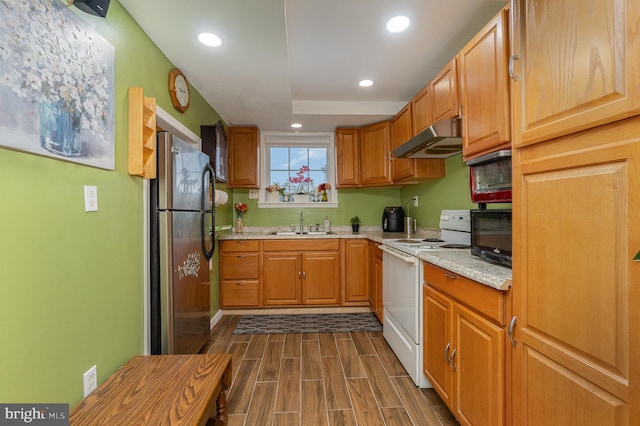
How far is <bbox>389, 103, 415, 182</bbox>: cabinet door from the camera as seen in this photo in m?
2.87

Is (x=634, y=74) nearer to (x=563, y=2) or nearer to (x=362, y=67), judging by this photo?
(x=563, y=2)

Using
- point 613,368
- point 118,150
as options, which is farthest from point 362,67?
point 613,368

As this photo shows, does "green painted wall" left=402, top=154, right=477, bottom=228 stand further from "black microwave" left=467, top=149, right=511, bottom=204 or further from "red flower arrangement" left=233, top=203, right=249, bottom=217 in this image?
"red flower arrangement" left=233, top=203, right=249, bottom=217

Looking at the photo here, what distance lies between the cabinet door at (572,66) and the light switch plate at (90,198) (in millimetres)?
1819

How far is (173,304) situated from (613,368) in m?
2.08

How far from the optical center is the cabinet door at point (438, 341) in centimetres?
156

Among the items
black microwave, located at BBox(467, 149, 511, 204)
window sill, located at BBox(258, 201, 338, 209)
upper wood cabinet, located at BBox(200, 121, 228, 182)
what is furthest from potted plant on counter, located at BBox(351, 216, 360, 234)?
black microwave, located at BBox(467, 149, 511, 204)

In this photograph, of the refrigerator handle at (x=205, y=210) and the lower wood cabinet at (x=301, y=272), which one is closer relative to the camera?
the refrigerator handle at (x=205, y=210)

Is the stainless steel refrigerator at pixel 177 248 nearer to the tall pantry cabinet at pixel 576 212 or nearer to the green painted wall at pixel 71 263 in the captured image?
the green painted wall at pixel 71 263

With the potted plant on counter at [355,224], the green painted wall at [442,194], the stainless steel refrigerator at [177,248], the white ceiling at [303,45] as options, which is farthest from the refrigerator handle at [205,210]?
the green painted wall at [442,194]

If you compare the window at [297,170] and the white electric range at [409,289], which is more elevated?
A: the window at [297,170]

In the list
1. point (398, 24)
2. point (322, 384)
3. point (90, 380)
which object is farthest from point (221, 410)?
point (398, 24)

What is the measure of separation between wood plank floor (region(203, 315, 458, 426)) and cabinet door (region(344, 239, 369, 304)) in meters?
0.67

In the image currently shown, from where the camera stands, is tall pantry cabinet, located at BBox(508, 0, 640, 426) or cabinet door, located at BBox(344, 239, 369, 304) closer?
tall pantry cabinet, located at BBox(508, 0, 640, 426)
